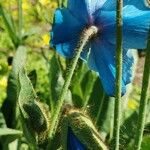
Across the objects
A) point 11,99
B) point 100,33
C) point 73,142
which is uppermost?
point 100,33

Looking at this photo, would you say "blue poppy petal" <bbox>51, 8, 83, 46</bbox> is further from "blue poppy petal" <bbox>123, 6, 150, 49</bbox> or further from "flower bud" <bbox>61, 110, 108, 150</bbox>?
"flower bud" <bbox>61, 110, 108, 150</bbox>

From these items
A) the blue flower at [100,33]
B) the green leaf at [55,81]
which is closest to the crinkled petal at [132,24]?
the blue flower at [100,33]

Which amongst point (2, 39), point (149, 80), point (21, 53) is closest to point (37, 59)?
point (2, 39)

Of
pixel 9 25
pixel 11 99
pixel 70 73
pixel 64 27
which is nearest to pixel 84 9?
pixel 64 27

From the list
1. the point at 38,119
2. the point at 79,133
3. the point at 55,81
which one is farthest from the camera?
the point at 55,81

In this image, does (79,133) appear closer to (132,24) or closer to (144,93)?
(144,93)

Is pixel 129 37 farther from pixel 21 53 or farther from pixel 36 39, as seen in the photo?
pixel 36 39

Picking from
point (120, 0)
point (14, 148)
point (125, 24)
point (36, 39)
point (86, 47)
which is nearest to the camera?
point (120, 0)
